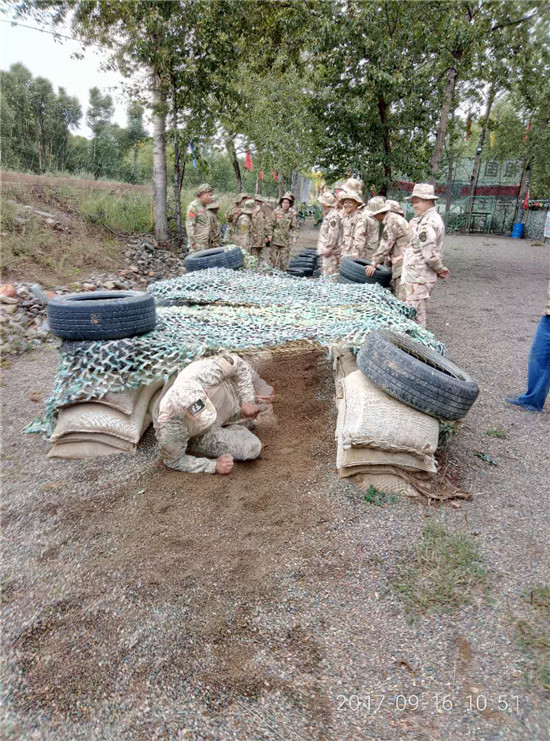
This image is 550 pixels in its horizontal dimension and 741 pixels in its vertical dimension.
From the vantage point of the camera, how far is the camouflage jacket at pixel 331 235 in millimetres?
8148

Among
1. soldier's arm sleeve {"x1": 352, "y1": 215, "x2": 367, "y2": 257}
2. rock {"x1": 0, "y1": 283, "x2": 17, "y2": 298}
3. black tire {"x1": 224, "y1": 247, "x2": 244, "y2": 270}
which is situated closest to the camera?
black tire {"x1": 224, "y1": 247, "x2": 244, "y2": 270}

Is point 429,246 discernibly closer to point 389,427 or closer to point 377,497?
point 389,427

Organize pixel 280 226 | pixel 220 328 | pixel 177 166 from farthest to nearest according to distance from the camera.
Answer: pixel 177 166 < pixel 280 226 < pixel 220 328

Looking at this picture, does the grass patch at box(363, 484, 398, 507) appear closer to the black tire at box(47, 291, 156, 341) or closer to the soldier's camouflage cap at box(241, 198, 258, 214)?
the black tire at box(47, 291, 156, 341)

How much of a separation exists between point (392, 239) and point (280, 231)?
169 inches

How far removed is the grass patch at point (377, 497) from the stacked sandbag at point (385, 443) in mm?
31

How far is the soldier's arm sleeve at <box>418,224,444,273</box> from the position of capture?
5.26 metres

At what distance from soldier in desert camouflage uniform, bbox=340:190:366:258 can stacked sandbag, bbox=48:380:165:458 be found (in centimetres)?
473

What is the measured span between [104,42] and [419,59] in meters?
6.71

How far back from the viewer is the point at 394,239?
6.41 metres

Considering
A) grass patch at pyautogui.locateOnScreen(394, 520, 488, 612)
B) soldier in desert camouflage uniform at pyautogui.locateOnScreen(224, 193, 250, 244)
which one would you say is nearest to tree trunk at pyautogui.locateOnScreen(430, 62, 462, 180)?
soldier in desert camouflage uniform at pyautogui.locateOnScreen(224, 193, 250, 244)

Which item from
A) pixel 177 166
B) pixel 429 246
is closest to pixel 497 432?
pixel 429 246

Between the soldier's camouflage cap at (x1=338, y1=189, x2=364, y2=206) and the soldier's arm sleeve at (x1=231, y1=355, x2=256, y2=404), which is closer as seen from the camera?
the soldier's arm sleeve at (x1=231, y1=355, x2=256, y2=404)

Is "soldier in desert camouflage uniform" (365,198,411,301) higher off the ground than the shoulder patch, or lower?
higher
